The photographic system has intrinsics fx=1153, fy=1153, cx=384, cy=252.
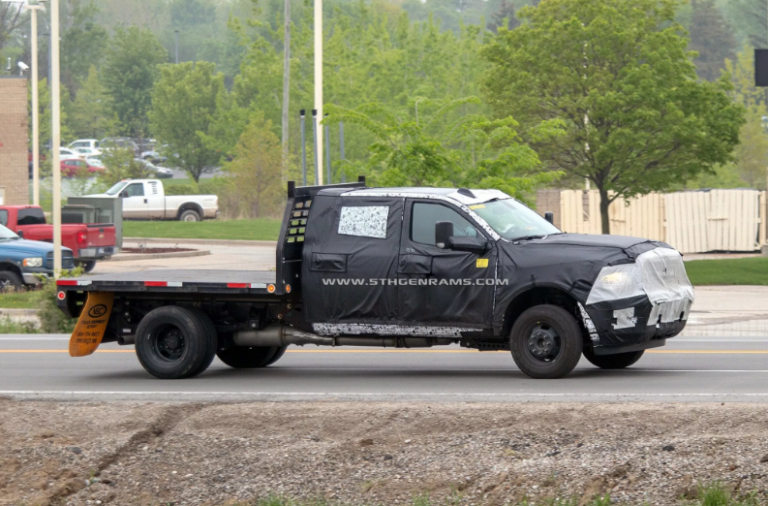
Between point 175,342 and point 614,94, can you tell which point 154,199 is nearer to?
point 614,94

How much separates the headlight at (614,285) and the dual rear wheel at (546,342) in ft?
1.14

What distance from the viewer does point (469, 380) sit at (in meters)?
11.7

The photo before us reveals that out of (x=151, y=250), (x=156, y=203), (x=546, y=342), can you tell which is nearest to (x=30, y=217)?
(x=151, y=250)

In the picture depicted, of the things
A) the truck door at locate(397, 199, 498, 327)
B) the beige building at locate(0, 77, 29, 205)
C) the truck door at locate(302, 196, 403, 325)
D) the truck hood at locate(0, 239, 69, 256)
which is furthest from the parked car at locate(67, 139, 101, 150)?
the truck door at locate(397, 199, 498, 327)

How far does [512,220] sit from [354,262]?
1705mm

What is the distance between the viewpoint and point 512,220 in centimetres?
1193

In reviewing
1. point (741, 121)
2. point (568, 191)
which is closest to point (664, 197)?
point (568, 191)

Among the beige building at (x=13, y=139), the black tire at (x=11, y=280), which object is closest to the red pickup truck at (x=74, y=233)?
the black tire at (x=11, y=280)

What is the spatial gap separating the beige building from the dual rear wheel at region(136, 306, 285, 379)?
37284 mm

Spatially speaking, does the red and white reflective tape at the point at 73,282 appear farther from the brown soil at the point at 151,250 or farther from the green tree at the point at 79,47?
the green tree at the point at 79,47

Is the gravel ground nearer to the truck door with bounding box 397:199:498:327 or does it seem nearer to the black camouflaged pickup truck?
the black camouflaged pickup truck

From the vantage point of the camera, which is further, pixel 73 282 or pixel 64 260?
pixel 64 260

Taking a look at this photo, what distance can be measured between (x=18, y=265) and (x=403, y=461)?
17.8 m

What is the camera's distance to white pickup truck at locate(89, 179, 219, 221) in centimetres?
4884
